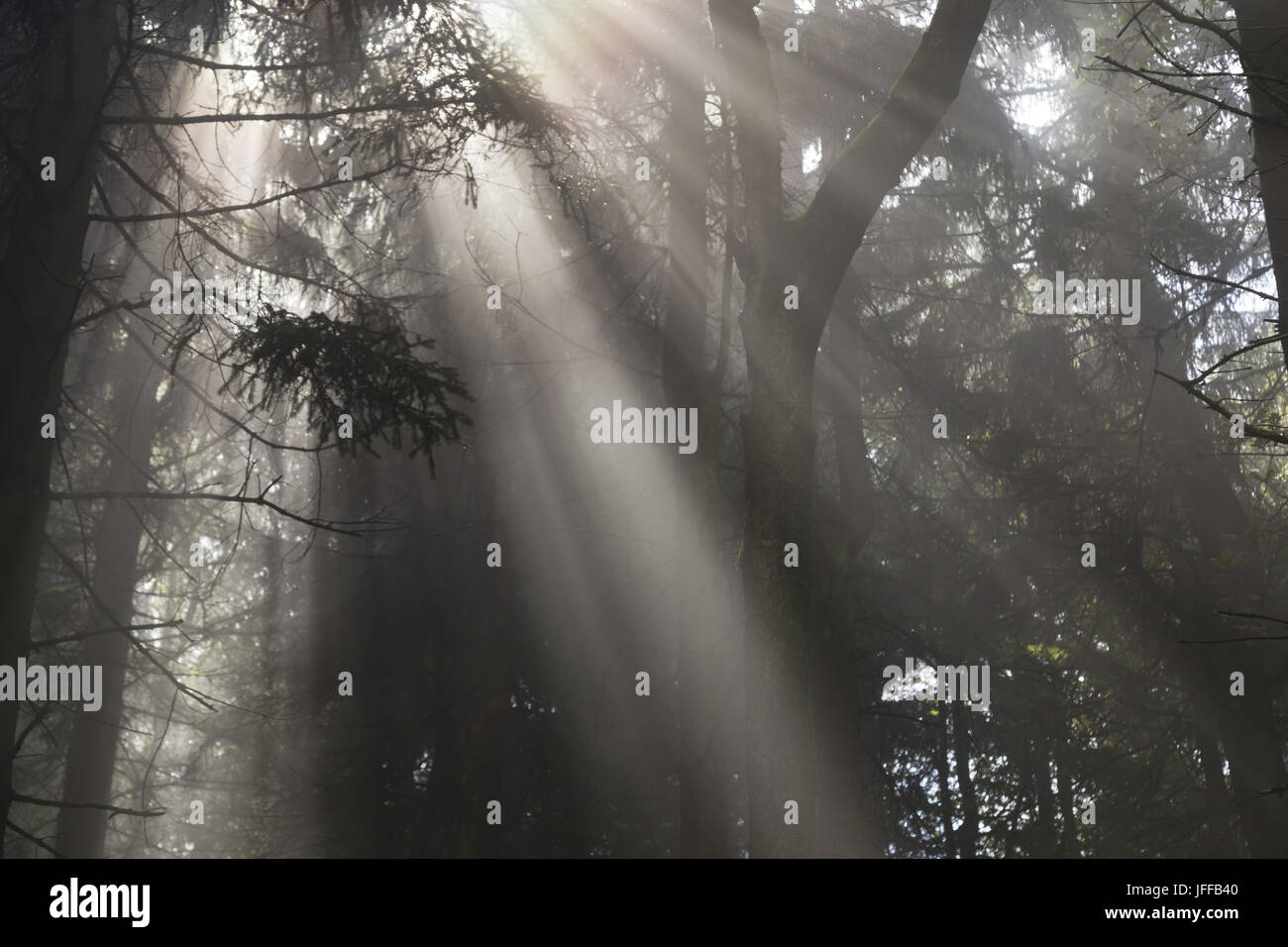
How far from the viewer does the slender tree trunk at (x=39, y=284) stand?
19.0 feet

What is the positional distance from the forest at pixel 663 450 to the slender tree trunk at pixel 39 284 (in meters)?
0.08

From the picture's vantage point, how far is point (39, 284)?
19.8ft

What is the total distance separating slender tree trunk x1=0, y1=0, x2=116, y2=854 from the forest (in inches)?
3.0

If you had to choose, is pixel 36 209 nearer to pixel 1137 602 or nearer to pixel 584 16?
pixel 584 16

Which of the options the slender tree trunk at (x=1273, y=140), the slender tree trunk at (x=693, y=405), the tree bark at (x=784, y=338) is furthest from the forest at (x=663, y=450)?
the slender tree trunk at (x=1273, y=140)

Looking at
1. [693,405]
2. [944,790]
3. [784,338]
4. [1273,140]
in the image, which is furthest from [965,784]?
[1273,140]

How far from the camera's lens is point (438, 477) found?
13.2m

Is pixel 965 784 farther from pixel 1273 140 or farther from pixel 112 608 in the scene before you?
pixel 112 608

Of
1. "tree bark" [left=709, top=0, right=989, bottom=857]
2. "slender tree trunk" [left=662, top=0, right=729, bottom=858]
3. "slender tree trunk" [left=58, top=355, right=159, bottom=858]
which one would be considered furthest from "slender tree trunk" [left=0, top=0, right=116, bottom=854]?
"slender tree trunk" [left=58, top=355, right=159, bottom=858]

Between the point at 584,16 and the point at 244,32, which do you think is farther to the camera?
the point at 584,16

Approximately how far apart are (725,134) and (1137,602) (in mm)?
7114
